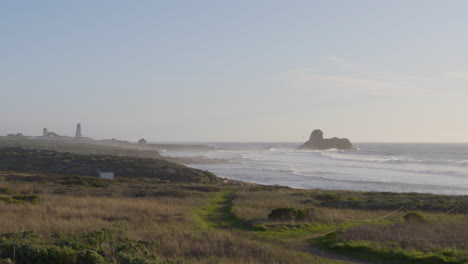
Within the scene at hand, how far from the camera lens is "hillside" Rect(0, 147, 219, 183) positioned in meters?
55.9

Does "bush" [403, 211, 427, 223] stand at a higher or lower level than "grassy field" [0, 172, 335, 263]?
lower

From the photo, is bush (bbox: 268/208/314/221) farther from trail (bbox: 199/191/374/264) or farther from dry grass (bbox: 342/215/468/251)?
dry grass (bbox: 342/215/468/251)

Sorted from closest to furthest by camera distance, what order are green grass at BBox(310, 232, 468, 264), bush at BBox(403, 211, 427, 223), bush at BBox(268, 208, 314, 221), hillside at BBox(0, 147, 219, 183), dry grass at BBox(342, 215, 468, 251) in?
green grass at BBox(310, 232, 468, 264) → dry grass at BBox(342, 215, 468, 251) → bush at BBox(403, 211, 427, 223) → bush at BBox(268, 208, 314, 221) → hillside at BBox(0, 147, 219, 183)

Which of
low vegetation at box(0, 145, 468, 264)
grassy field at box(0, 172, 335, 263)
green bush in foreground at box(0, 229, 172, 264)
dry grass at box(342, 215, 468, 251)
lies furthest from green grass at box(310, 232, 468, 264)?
green bush in foreground at box(0, 229, 172, 264)

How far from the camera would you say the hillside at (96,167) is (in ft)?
183

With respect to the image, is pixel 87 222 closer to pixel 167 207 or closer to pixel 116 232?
pixel 116 232

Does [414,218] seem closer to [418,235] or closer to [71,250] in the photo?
[418,235]

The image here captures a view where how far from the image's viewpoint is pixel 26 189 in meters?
27.4

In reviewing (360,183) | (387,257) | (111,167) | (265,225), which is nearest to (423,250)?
(387,257)

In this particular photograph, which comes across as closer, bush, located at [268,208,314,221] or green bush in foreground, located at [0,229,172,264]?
green bush in foreground, located at [0,229,172,264]

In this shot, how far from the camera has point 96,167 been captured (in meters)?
59.9

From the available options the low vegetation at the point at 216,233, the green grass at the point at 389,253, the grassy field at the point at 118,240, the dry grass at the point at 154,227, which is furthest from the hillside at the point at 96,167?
the green grass at the point at 389,253

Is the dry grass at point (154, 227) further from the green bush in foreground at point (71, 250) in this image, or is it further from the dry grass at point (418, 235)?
the dry grass at point (418, 235)

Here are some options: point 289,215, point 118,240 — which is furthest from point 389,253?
point 289,215
